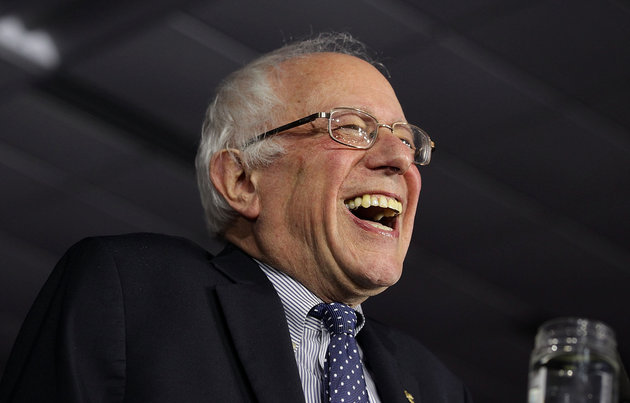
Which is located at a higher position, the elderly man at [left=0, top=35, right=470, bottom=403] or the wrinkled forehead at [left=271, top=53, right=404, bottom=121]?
the wrinkled forehead at [left=271, top=53, right=404, bottom=121]

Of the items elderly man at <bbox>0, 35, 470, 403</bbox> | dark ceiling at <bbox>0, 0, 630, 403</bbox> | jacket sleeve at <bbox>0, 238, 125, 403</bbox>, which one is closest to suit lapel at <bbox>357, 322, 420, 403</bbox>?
elderly man at <bbox>0, 35, 470, 403</bbox>

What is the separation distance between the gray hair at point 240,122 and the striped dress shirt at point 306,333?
28 centimetres

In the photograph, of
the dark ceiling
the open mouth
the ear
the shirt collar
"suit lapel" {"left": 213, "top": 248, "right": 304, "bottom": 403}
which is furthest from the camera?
the dark ceiling

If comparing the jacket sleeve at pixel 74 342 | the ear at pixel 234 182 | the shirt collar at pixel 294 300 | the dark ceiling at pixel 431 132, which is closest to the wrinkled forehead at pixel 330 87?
the ear at pixel 234 182

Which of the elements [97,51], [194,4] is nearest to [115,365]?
[194,4]

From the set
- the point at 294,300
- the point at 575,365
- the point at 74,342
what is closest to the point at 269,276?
the point at 294,300

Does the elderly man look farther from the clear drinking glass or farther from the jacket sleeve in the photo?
the clear drinking glass

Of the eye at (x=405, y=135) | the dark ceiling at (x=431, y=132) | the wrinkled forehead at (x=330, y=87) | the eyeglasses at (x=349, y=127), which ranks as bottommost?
the eyeglasses at (x=349, y=127)

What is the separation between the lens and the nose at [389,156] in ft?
8.90

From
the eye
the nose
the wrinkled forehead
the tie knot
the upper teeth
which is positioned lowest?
the tie knot

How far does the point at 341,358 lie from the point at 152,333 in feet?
1.47

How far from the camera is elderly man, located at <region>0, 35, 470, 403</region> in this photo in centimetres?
215

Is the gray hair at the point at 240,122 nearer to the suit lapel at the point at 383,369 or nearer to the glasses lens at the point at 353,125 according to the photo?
the glasses lens at the point at 353,125

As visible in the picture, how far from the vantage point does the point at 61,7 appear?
19.7 ft
